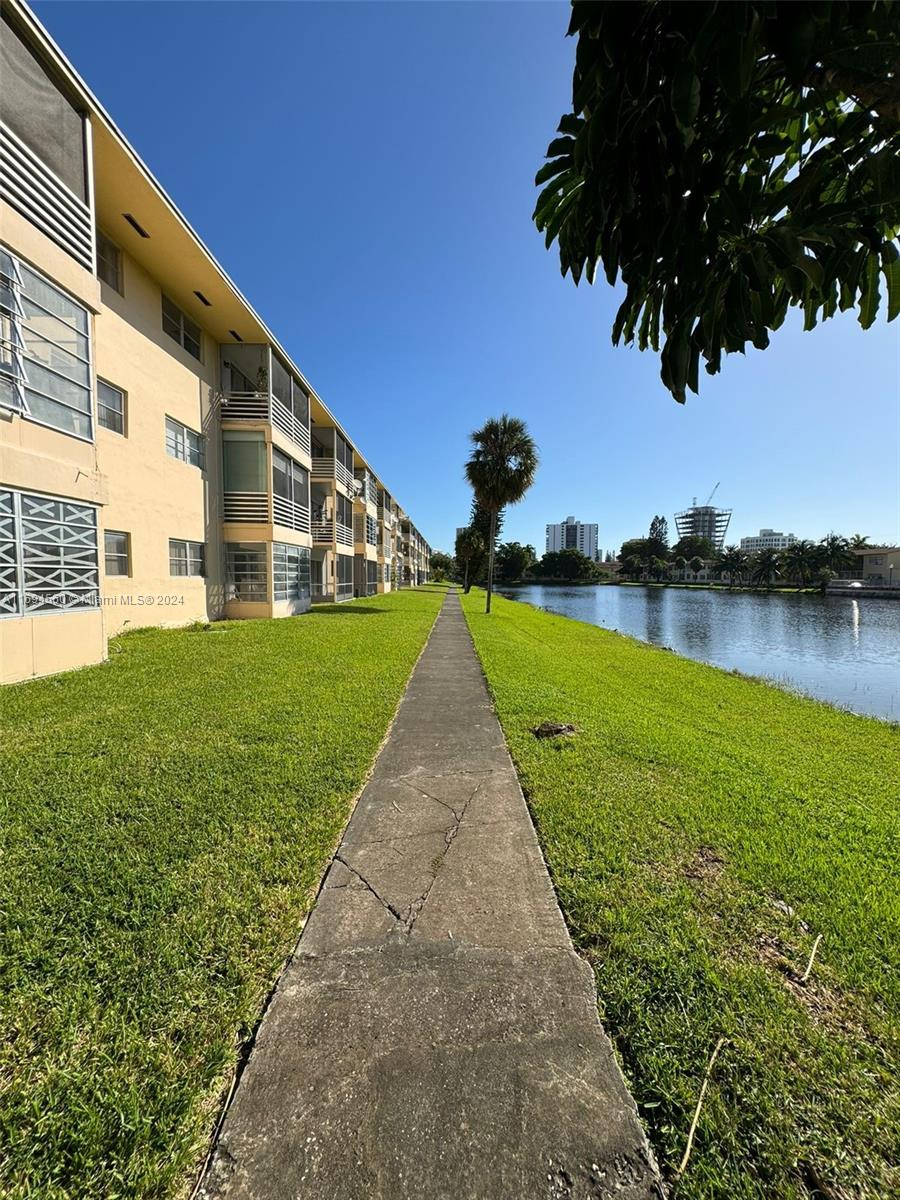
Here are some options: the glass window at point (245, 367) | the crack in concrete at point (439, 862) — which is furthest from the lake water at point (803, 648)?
the glass window at point (245, 367)

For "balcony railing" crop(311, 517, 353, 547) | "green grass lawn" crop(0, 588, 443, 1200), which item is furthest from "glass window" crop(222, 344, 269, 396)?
"green grass lawn" crop(0, 588, 443, 1200)

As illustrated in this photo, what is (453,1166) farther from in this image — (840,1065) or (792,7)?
(792,7)

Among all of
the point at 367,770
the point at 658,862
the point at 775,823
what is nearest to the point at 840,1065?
the point at 658,862

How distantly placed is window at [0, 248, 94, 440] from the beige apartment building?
0.03 m

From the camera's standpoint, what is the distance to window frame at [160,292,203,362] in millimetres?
14492

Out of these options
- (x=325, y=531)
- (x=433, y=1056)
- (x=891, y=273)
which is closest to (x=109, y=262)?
(x=325, y=531)

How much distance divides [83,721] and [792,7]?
7.67 metres

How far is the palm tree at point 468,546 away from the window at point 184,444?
33.2 metres

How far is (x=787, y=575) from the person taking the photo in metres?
96.4

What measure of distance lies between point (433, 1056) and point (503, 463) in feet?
86.9

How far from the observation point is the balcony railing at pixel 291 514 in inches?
714

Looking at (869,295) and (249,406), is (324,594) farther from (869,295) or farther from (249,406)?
(869,295)

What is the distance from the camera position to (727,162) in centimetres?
216

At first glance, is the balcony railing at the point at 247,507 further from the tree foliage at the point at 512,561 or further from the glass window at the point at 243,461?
the tree foliage at the point at 512,561
